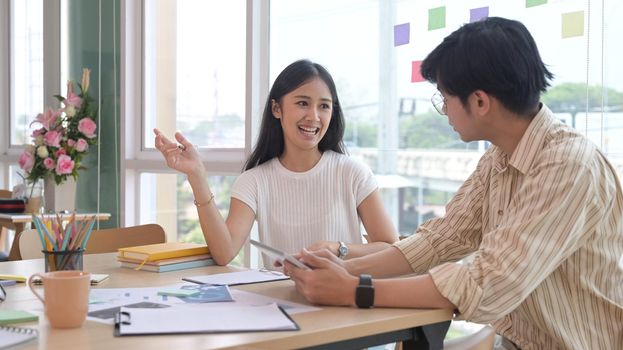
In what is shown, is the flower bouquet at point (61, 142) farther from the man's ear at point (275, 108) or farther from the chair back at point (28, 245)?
the man's ear at point (275, 108)

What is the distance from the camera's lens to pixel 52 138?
453 centimetres

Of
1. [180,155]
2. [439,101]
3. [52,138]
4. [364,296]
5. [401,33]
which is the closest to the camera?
[364,296]

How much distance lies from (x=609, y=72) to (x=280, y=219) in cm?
117

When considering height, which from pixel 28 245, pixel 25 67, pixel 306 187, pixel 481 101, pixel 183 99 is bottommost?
pixel 28 245

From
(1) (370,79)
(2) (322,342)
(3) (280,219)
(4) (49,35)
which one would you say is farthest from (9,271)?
(4) (49,35)

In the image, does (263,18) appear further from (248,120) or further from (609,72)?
(609,72)

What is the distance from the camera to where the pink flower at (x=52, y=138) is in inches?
178

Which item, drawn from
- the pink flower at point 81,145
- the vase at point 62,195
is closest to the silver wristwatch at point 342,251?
the pink flower at point 81,145

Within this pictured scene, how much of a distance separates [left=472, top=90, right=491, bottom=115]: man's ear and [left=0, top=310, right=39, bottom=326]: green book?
3.18 feet

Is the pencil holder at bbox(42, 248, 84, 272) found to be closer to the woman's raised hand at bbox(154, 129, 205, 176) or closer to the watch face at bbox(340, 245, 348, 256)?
the woman's raised hand at bbox(154, 129, 205, 176)

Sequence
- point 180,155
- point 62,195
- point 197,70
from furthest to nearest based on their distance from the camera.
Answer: point 62,195
point 197,70
point 180,155

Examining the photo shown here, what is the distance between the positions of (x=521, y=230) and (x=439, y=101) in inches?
18.5

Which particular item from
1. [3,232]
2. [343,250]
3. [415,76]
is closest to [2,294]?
[343,250]

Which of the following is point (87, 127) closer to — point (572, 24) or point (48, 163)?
point (48, 163)
